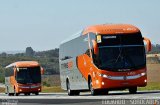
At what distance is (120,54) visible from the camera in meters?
31.8

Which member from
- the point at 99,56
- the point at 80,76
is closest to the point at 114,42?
the point at 99,56

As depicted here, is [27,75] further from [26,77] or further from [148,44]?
[148,44]

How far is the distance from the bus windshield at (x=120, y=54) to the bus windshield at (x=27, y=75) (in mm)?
23956

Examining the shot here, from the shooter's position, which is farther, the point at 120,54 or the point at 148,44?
the point at 148,44

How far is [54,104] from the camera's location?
2492 cm

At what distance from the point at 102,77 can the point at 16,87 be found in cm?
2476

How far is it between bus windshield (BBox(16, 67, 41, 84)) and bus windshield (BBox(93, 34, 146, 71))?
78.6 feet

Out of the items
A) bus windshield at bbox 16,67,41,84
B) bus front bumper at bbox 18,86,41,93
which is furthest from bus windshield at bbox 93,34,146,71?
bus front bumper at bbox 18,86,41,93

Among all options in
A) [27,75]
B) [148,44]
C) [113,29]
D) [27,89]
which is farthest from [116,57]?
[27,89]

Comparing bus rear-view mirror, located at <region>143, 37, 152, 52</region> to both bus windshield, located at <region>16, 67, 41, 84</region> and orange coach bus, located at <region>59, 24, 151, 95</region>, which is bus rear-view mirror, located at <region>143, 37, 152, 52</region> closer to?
orange coach bus, located at <region>59, 24, 151, 95</region>

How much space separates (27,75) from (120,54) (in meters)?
24.5

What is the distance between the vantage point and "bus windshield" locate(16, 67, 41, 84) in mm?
55031

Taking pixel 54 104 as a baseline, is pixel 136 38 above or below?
above

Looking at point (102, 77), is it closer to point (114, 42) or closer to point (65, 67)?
point (114, 42)
